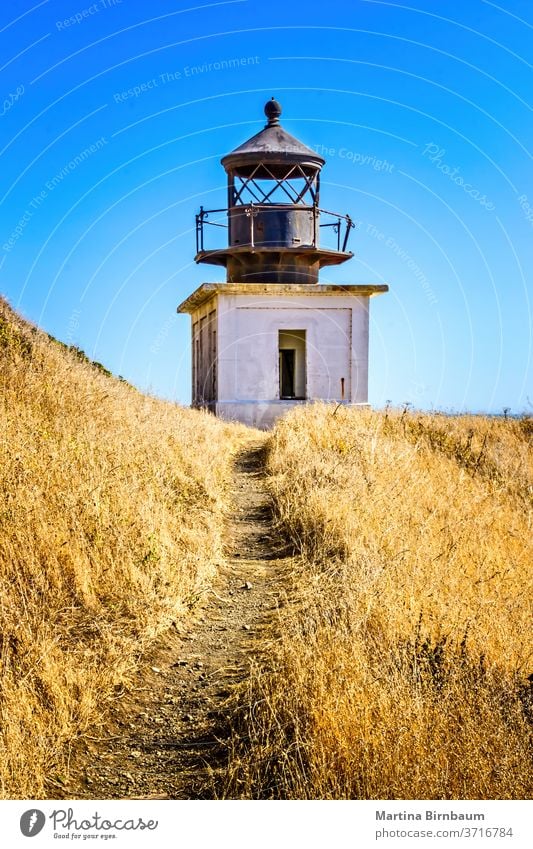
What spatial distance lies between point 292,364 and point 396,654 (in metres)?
22.0

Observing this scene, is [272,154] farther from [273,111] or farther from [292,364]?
[292,364]

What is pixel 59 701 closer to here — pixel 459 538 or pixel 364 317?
pixel 459 538

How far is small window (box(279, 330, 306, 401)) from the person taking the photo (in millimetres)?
23697

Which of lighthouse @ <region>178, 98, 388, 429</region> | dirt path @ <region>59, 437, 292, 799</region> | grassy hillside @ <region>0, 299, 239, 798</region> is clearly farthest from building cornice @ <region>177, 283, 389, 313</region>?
dirt path @ <region>59, 437, 292, 799</region>

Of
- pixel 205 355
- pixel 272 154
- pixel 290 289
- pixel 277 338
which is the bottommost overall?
pixel 205 355

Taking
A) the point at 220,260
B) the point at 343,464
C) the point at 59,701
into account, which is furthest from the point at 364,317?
the point at 59,701

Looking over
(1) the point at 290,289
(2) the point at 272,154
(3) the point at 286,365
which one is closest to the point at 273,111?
(2) the point at 272,154

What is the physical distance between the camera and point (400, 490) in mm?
8898

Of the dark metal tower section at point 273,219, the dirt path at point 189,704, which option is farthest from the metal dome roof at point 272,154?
the dirt path at point 189,704

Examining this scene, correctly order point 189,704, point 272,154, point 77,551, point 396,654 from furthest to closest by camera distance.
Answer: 1. point 272,154
2. point 77,551
3. point 189,704
4. point 396,654

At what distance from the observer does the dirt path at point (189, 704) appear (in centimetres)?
388

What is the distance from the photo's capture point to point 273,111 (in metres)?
22.9

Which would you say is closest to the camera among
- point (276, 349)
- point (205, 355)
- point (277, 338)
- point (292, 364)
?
point (277, 338)

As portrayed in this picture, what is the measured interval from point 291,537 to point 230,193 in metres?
16.2
